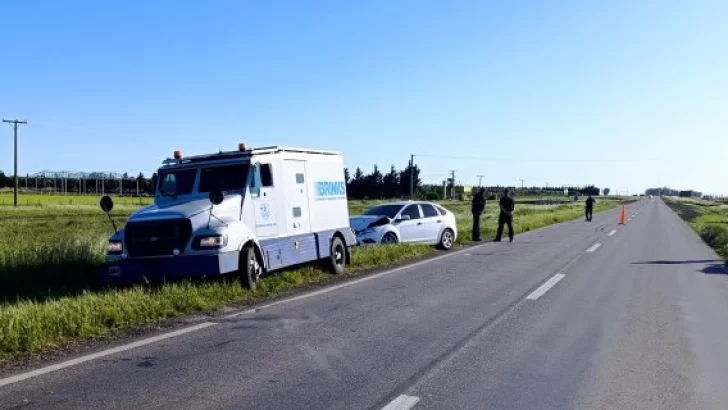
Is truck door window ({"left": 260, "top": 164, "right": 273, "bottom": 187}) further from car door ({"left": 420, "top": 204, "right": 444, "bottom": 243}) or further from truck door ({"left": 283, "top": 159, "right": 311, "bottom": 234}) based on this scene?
car door ({"left": 420, "top": 204, "right": 444, "bottom": 243})

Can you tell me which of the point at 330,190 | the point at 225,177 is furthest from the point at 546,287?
the point at 225,177

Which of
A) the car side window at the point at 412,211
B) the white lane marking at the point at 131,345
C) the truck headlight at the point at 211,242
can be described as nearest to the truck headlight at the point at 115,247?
the truck headlight at the point at 211,242

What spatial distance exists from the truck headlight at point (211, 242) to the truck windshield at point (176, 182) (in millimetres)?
1913

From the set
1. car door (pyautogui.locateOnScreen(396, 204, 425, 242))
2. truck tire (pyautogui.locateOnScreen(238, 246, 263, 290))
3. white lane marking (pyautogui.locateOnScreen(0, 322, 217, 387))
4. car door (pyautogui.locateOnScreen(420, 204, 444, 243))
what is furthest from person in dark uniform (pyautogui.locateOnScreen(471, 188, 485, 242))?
white lane marking (pyautogui.locateOnScreen(0, 322, 217, 387))

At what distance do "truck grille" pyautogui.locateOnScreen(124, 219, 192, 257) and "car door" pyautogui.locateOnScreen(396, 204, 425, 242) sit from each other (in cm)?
1010

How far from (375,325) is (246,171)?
4141 millimetres

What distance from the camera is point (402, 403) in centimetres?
519

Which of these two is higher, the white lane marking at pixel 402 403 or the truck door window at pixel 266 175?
the truck door window at pixel 266 175

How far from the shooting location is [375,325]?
27.3 feet

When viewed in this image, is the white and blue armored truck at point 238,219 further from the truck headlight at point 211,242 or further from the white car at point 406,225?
the white car at point 406,225

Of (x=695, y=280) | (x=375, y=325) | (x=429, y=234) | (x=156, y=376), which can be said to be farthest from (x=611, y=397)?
(x=429, y=234)

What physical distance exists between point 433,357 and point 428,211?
1398 centimetres

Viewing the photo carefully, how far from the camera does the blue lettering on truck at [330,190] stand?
13.0m

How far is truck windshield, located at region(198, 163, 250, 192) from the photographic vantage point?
11.1 m
